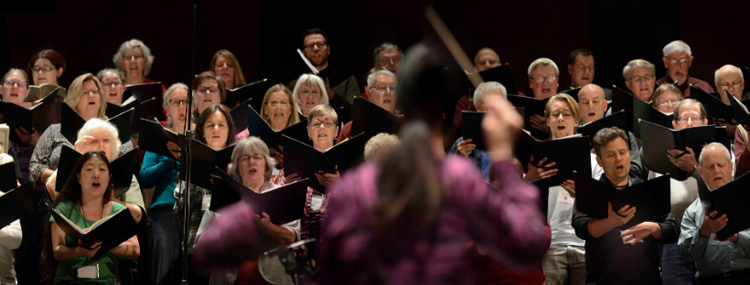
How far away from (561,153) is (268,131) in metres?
1.61

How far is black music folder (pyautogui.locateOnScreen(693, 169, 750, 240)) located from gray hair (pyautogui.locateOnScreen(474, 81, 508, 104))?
134cm

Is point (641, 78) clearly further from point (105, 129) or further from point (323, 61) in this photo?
point (105, 129)

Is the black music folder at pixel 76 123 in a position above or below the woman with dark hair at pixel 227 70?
below

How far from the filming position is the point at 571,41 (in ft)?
26.2

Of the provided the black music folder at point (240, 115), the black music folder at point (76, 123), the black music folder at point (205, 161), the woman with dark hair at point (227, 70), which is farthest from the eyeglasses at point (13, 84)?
the black music folder at point (205, 161)

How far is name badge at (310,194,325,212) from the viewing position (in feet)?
14.7

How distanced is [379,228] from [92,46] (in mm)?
7061

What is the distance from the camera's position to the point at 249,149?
4543mm

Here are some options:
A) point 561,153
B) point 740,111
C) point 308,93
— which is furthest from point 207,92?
point 740,111

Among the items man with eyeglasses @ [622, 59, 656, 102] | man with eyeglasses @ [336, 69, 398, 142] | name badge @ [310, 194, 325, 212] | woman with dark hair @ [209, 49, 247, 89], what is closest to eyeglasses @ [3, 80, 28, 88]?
woman with dark hair @ [209, 49, 247, 89]

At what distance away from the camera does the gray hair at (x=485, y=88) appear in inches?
206

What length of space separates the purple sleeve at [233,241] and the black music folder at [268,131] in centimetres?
287

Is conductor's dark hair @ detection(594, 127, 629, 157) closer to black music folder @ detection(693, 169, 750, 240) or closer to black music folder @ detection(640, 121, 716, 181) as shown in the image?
black music folder @ detection(640, 121, 716, 181)

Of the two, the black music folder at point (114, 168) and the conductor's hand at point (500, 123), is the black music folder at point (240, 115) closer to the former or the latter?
the black music folder at point (114, 168)
